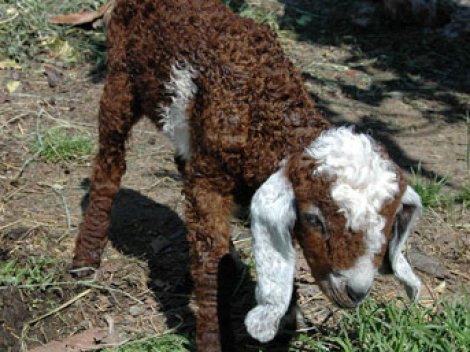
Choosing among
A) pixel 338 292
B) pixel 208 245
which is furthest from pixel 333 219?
pixel 208 245

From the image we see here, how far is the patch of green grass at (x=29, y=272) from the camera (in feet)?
14.4

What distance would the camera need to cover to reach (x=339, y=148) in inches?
122

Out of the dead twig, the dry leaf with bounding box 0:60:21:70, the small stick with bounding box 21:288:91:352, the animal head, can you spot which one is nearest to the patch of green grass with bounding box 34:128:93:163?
the dead twig

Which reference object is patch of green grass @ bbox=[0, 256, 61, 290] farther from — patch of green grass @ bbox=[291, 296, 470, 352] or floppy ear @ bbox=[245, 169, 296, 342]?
floppy ear @ bbox=[245, 169, 296, 342]

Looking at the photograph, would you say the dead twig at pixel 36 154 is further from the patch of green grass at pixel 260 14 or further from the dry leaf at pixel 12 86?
the patch of green grass at pixel 260 14

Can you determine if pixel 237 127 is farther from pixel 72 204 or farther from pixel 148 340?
pixel 72 204

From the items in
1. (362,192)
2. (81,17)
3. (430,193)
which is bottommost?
(81,17)

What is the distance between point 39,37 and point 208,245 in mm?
4425

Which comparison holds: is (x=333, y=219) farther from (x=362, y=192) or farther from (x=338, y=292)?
(x=338, y=292)

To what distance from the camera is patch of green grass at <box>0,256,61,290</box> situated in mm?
4387

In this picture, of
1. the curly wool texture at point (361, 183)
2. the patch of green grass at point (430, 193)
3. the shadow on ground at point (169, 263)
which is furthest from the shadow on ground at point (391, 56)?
the curly wool texture at point (361, 183)

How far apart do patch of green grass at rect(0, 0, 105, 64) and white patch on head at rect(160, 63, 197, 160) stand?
3384 mm

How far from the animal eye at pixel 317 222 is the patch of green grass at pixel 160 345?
124 cm

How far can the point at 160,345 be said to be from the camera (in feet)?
13.2
